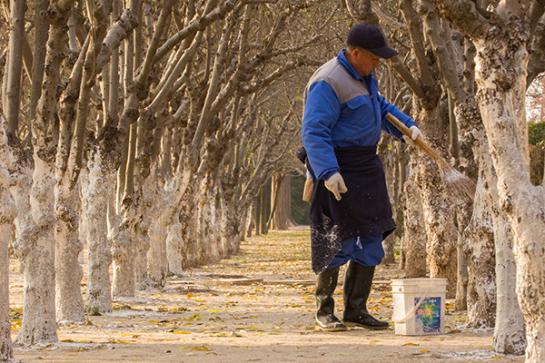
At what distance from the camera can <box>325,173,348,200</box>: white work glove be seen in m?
5.79

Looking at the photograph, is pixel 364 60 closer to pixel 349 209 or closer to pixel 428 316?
pixel 349 209

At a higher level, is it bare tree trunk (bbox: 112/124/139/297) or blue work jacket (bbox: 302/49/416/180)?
blue work jacket (bbox: 302/49/416/180)

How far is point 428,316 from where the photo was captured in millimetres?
5988

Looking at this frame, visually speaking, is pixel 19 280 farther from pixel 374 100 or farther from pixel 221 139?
pixel 374 100

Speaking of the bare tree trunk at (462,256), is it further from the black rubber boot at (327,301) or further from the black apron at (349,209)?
the black rubber boot at (327,301)

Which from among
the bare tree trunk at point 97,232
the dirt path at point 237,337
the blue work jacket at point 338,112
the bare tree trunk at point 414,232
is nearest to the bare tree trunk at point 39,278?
the dirt path at point 237,337

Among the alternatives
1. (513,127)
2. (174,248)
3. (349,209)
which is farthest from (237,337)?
(174,248)

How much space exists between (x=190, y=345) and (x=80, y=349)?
842 millimetres

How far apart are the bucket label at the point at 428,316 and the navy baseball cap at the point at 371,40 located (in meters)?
1.99

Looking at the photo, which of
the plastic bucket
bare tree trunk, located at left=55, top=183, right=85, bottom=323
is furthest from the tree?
bare tree trunk, located at left=55, top=183, right=85, bottom=323

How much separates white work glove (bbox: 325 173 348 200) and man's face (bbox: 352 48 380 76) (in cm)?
105

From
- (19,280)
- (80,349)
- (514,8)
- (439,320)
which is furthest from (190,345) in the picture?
(19,280)

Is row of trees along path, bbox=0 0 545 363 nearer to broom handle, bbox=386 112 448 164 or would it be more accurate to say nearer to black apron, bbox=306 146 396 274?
broom handle, bbox=386 112 448 164

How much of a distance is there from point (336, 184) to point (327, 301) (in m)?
1.12
